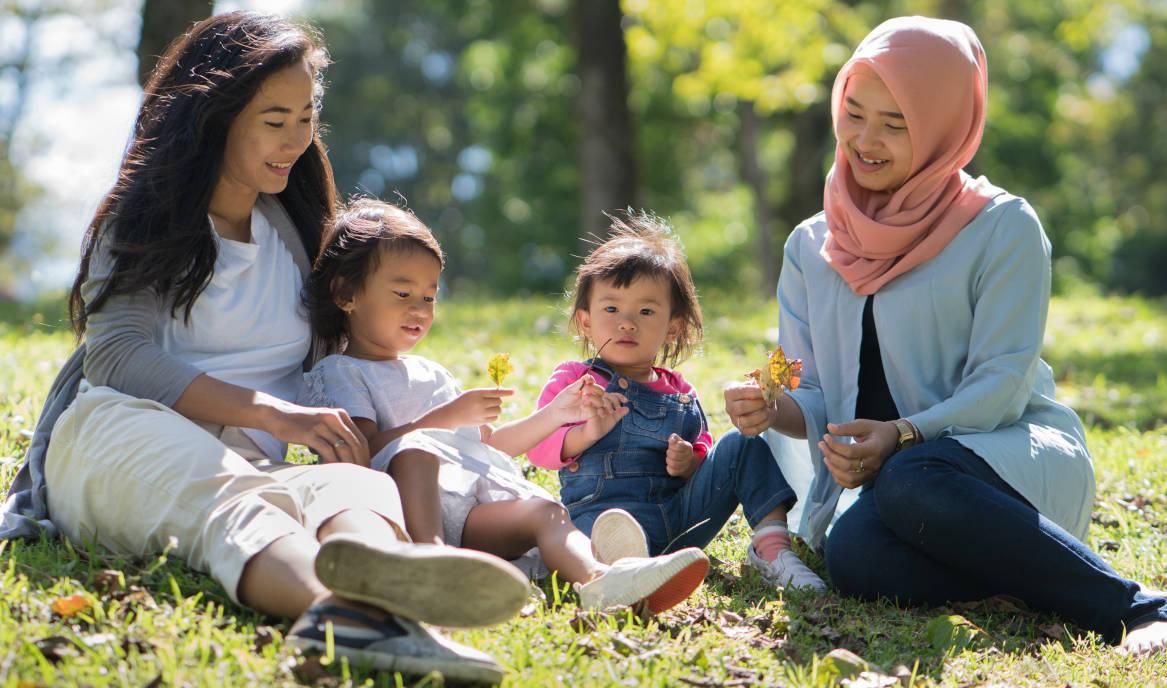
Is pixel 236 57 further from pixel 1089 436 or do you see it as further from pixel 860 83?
pixel 1089 436

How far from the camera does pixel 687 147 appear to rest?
25.5 metres

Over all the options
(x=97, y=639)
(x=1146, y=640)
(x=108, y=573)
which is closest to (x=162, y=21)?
(x=108, y=573)

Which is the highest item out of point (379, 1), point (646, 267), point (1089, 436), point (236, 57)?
point (379, 1)

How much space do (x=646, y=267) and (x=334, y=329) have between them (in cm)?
99

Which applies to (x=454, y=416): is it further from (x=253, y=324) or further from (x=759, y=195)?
(x=759, y=195)

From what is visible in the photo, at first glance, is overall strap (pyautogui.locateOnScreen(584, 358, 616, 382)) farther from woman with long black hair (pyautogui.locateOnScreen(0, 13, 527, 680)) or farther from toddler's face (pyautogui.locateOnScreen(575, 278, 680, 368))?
woman with long black hair (pyautogui.locateOnScreen(0, 13, 527, 680))

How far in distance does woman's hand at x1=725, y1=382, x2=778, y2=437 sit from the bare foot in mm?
1143

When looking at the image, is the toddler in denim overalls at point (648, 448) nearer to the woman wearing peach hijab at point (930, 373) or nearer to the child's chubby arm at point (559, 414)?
the child's chubby arm at point (559, 414)

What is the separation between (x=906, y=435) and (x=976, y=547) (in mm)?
380

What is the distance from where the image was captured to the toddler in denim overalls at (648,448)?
151 inches

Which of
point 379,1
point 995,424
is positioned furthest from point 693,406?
point 379,1

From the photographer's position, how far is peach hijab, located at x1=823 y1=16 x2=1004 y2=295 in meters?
3.76

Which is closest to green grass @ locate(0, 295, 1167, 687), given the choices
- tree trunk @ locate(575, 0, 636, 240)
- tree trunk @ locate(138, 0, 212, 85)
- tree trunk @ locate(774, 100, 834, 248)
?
tree trunk @ locate(138, 0, 212, 85)

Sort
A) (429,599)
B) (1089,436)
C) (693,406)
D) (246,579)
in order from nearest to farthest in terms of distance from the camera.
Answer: (429,599), (246,579), (693,406), (1089,436)
